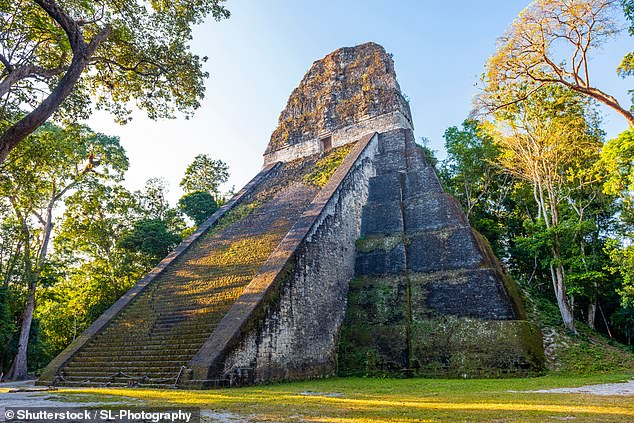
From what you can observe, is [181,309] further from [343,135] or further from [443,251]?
[343,135]

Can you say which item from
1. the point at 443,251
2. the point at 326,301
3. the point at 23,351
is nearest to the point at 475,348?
the point at 443,251

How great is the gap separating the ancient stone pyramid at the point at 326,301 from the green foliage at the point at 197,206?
172 inches

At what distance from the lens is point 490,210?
63.6 ft

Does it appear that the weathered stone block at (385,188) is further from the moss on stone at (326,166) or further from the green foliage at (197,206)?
the green foliage at (197,206)

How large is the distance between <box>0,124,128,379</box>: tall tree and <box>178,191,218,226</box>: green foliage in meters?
3.05

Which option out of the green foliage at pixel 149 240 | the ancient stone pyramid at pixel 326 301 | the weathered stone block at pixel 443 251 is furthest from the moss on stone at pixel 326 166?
the green foliage at pixel 149 240

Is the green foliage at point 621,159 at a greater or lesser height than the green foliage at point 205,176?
lesser

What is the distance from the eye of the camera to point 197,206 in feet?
60.9

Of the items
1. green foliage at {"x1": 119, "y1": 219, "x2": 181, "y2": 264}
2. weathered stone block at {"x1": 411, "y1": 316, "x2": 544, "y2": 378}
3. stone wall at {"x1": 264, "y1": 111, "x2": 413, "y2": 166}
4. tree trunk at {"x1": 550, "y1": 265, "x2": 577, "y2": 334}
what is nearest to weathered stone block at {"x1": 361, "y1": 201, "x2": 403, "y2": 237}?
weathered stone block at {"x1": 411, "y1": 316, "x2": 544, "y2": 378}

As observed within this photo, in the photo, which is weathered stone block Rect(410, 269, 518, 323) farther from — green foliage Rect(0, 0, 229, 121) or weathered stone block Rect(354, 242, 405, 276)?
green foliage Rect(0, 0, 229, 121)

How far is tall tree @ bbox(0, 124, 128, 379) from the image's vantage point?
1080 centimetres

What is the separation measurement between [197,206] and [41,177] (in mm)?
6030

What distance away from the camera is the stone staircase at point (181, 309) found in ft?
24.5

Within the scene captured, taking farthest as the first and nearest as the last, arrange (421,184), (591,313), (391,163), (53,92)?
(591,313) < (391,163) < (421,184) < (53,92)
